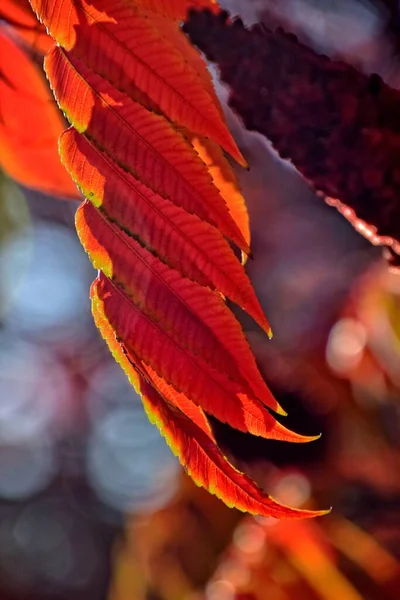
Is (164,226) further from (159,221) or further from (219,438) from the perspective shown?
(219,438)

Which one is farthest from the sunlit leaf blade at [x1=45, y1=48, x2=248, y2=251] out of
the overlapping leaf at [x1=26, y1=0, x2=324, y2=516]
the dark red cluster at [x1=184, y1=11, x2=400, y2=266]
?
the dark red cluster at [x1=184, y1=11, x2=400, y2=266]

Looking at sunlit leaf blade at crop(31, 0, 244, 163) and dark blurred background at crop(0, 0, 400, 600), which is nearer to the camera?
sunlit leaf blade at crop(31, 0, 244, 163)

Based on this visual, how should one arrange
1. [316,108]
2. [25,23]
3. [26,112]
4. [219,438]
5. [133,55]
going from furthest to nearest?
[219,438]
[26,112]
[25,23]
[316,108]
[133,55]

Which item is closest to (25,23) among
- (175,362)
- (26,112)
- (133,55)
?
(26,112)

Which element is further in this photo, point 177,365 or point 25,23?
point 25,23

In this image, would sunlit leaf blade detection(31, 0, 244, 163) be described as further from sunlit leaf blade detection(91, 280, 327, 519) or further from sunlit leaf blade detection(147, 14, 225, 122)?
sunlit leaf blade detection(91, 280, 327, 519)

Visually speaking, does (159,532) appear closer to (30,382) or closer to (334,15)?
(30,382)

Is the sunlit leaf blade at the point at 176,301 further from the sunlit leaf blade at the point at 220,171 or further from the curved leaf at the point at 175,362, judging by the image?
the sunlit leaf blade at the point at 220,171
